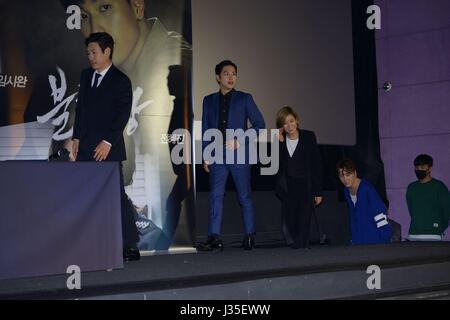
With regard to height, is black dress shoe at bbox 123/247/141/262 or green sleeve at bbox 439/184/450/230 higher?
green sleeve at bbox 439/184/450/230

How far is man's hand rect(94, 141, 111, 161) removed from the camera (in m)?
5.82

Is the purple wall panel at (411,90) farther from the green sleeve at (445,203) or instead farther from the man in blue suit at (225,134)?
the man in blue suit at (225,134)

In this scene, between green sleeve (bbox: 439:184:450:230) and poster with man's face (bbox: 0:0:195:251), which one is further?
green sleeve (bbox: 439:184:450:230)

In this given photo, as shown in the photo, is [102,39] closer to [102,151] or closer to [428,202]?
[102,151]

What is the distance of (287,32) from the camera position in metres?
8.23

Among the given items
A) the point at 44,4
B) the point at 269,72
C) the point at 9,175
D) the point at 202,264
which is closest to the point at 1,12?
→ the point at 44,4

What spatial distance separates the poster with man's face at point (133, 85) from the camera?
6.03m

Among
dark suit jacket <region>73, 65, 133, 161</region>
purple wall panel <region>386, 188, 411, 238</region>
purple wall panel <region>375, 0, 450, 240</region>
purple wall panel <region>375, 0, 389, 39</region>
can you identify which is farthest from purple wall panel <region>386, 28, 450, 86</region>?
dark suit jacket <region>73, 65, 133, 161</region>

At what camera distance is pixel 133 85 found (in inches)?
257

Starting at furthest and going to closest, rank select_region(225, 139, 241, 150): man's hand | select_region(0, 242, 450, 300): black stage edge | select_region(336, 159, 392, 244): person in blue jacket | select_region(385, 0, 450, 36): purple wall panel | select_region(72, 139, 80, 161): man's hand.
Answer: select_region(385, 0, 450, 36): purple wall panel → select_region(336, 159, 392, 244): person in blue jacket → select_region(225, 139, 241, 150): man's hand → select_region(72, 139, 80, 161): man's hand → select_region(0, 242, 450, 300): black stage edge

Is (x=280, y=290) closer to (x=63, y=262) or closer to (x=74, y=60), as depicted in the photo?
(x=63, y=262)

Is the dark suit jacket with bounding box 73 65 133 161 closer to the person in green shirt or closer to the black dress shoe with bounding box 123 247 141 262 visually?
the black dress shoe with bounding box 123 247 141 262

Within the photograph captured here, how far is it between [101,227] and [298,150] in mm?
2467

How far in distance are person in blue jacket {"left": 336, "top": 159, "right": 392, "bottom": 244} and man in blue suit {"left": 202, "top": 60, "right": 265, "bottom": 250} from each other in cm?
99
